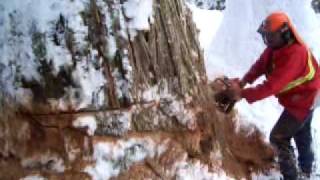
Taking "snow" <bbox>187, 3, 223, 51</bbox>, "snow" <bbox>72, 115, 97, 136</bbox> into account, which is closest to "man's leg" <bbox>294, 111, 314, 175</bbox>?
"snow" <bbox>187, 3, 223, 51</bbox>

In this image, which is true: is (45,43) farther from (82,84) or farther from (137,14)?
(137,14)

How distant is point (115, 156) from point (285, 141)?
1.24m

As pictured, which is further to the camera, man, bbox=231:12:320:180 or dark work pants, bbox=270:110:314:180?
dark work pants, bbox=270:110:314:180

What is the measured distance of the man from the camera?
3.79 metres

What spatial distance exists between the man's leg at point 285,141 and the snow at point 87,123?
128cm

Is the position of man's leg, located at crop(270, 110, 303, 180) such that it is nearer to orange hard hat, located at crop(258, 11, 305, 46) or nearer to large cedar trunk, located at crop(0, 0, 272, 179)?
orange hard hat, located at crop(258, 11, 305, 46)

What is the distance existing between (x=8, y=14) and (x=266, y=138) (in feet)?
6.55

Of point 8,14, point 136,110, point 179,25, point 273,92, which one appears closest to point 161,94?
point 136,110

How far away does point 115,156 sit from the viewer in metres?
3.46

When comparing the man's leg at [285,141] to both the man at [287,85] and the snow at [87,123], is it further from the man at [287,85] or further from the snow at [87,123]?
the snow at [87,123]

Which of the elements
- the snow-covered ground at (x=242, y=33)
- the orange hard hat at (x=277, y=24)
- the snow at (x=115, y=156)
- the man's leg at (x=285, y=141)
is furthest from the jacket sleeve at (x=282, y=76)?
the snow-covered ground at (x=242, y=33)

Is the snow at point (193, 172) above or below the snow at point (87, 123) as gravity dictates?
below

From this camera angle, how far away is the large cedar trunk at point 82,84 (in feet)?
10.9

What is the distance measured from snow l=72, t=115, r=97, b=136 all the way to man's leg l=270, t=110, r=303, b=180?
1278 millimetres
